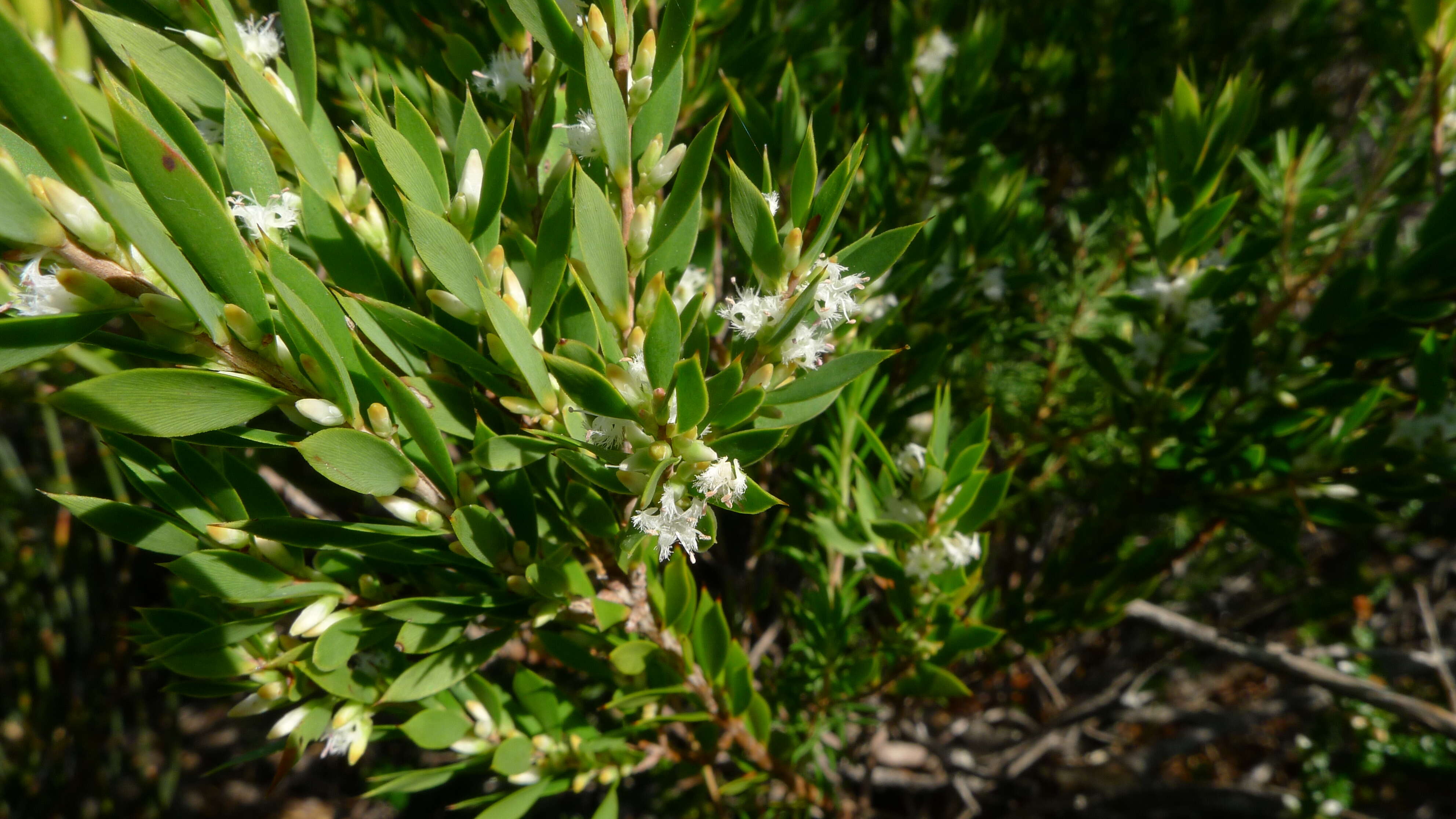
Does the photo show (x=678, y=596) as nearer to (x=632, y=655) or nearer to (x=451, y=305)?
(x=632, y=655)

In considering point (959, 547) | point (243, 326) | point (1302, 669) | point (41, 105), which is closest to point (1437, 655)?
point (1302, 669)

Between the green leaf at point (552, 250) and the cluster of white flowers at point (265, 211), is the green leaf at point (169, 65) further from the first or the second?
the green leaf at point (552, 250)

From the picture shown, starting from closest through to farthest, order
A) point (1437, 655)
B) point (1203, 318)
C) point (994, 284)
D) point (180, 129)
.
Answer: point (180, 129)
point (1203, 318)
point (994, 284)
point (1437, 655)

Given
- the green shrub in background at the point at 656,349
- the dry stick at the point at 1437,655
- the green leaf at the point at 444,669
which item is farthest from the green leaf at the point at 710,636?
the dry stick at the point at 1437,655

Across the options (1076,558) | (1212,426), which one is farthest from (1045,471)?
(1212,426)

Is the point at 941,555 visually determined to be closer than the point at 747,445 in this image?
No

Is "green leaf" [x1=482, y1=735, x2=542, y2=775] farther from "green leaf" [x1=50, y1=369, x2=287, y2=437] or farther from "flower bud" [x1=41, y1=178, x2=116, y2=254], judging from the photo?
"flower bud" [x1=41, y1=178, x2=116, y2=254]
